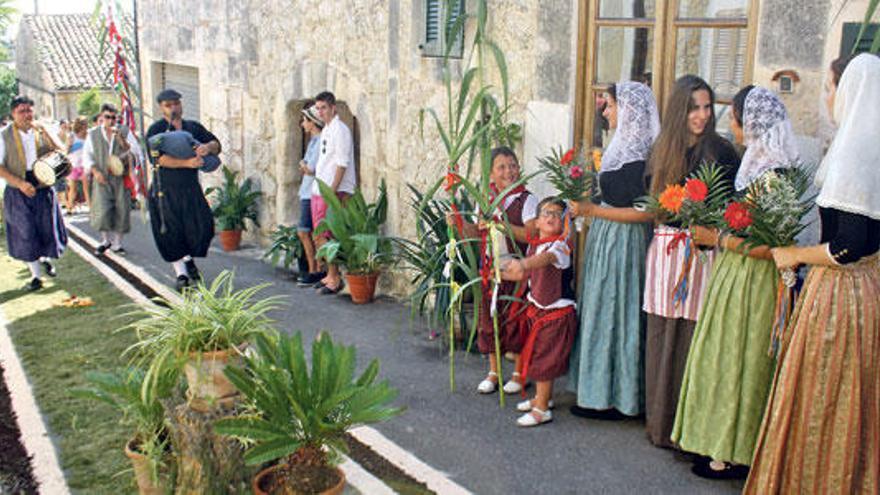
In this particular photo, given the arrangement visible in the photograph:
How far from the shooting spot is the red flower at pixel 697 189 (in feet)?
12.7

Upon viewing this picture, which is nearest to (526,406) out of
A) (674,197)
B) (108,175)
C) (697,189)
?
(674,197)

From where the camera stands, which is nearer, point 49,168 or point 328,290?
point 328,290

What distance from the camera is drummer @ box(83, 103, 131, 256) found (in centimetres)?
938

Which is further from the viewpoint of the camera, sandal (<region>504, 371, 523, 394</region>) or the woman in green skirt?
sandal (<region>504, 371, 523, 394</region>)

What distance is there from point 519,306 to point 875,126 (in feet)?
7.43

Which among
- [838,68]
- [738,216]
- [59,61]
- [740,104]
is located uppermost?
[59,61]

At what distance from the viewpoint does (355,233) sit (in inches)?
291

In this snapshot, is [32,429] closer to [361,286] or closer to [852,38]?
[361,286]

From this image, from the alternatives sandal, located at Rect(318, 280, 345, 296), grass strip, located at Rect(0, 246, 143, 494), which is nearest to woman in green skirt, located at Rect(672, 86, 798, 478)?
grass strip, located at Rect(0, 246, 143, 494)

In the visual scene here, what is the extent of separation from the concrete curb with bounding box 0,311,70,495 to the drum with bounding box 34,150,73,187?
2.12 metres

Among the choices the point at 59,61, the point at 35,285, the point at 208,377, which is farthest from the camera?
the point at 59,61

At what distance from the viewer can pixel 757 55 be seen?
14.4ft

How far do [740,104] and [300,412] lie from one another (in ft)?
7.57

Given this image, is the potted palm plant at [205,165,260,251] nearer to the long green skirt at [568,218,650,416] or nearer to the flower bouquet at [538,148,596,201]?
the flower bouquet at [538,148,596,201]
